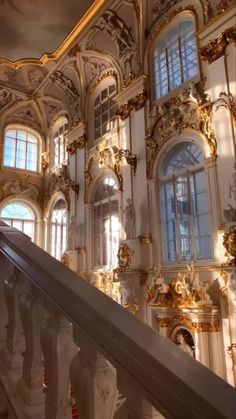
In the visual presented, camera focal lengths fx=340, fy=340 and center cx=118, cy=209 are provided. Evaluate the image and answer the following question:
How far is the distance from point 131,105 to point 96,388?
9071 mm

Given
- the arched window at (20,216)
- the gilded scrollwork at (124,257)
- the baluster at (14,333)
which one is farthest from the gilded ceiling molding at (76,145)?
the baluster at (14,333)

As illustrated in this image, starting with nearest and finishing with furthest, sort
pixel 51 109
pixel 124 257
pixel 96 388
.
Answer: pixel 96 388 → pixel 124 257 → pixel 51 109

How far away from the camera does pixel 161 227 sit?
816cm

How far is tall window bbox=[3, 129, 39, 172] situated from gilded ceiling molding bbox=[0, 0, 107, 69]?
330cm

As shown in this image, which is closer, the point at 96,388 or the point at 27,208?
the point at 96,388

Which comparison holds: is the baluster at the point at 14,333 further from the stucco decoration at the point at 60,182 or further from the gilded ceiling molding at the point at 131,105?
the stucco decoration at the point at 60,182

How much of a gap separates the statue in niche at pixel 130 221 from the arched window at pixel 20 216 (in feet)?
19.6

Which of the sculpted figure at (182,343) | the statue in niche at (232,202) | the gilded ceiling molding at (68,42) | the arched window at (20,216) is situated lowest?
the sculpted figure at (182,343)

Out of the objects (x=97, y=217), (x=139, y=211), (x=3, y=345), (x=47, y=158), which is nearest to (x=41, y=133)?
(x=47, y=158)

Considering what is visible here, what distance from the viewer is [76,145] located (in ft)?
39.7

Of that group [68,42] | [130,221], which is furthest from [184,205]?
[68,42]

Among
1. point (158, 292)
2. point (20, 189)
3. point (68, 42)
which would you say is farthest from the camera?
point (20, 189)

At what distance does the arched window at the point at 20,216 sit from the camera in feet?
44.0

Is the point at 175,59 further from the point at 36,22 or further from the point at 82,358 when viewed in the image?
the point at 82,358
